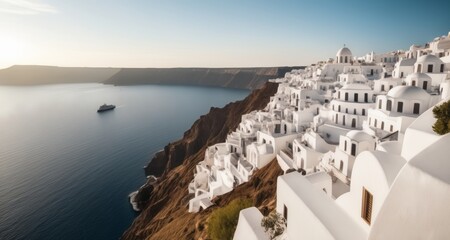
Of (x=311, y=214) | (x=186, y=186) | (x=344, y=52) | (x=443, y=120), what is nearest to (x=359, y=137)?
(x=311, y=214)

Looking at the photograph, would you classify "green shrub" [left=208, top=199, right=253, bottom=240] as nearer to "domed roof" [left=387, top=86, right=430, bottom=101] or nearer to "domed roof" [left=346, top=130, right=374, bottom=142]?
"domed roof" [left=346, top=130, right=374, bottom=142]

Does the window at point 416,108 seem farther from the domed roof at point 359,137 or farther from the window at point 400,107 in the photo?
the domed roof at point 359,137

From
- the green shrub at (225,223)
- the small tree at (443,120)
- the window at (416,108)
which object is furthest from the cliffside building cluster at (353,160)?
the green shrub at (225,223)

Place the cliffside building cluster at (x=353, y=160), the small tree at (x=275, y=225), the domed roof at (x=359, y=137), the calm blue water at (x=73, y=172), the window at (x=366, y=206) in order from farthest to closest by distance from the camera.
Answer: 1. the calm blue water at (x=73, y=172)
2. the domed roof at (x=359, y=137)
3. the small tree at (x=275, y=225)
4. the window at (x=366, y=206)
5. the cliffside building cluster at (x=353, y=160)

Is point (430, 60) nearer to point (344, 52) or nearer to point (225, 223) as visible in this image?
point (344, 52)

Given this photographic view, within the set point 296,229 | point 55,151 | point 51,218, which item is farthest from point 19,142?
point 296,229

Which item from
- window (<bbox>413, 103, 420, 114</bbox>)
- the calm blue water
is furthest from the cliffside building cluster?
the calm blue water
